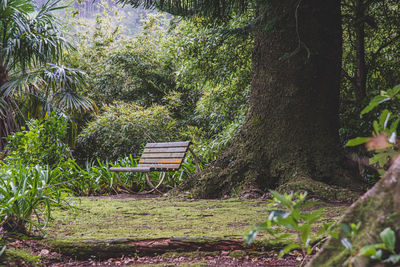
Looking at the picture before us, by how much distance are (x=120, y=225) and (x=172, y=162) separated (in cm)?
267

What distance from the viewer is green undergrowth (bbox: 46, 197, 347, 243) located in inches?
95.6

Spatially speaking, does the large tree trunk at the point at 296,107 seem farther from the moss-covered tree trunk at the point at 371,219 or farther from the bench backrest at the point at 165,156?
the moss-covered tree trunk at the point at 371,219

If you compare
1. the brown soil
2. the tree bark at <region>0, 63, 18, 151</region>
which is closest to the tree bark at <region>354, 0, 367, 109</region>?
the brown soil

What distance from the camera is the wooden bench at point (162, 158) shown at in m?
5.45

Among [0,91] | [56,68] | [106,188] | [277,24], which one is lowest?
[106,188]

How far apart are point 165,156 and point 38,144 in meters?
1.87

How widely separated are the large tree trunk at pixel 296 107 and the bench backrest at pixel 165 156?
1.05m

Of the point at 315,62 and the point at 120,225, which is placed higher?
the point at 315,62

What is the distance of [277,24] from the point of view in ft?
13.8

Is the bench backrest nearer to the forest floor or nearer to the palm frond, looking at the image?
the forest floor

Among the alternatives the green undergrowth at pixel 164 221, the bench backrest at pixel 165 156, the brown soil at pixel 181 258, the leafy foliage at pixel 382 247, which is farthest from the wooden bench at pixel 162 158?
the leafy foliage at pixel 382 247

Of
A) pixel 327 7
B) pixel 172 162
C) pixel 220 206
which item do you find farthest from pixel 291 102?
pixel 172 162

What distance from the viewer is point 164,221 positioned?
3090 millimetres

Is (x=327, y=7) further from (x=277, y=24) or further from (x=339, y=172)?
(x=339, y=172)
